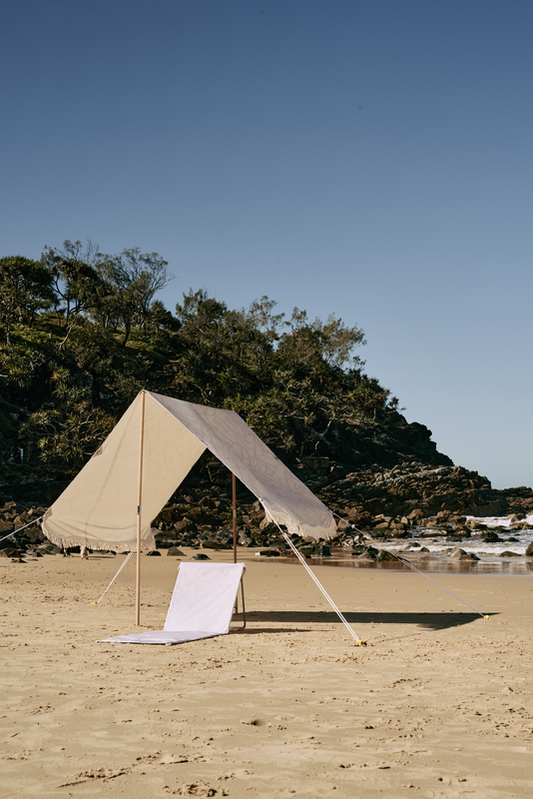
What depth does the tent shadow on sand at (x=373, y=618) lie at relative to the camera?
31.2 ft

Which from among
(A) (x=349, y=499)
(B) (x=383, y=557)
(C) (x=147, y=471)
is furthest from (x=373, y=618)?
(A) (x=349, y=499)

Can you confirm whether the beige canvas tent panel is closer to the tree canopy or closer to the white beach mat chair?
the white beach mat chair

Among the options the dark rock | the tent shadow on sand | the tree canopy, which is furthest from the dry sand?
the tree canopy

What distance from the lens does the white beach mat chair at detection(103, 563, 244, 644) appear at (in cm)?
848

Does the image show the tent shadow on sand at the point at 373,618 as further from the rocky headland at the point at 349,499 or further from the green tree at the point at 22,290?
the green tree at the point at 22,290

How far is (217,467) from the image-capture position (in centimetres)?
4347

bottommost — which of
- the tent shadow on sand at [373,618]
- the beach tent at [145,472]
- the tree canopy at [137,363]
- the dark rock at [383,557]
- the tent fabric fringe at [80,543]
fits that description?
the tent shadow on sand at [373,618]

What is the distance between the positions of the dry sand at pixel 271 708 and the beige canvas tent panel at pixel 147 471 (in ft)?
3.99

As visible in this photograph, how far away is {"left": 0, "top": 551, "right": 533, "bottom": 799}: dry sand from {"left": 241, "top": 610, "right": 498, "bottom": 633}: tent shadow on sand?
0.05 metres

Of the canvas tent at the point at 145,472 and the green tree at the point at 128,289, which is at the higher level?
the green tree at the point at 128,289

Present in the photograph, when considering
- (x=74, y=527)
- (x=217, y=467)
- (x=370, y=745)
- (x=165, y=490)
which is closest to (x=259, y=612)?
(x=165, y=490)

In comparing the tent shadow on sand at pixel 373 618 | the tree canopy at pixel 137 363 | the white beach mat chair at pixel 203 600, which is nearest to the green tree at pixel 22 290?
the tree canopy at pixel 137 363

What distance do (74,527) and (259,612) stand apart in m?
3.16

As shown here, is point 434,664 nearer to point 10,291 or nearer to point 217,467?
point 217,467
